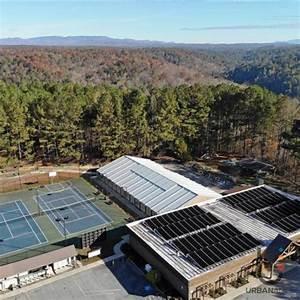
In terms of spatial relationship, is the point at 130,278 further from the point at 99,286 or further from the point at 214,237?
the point at 214,237

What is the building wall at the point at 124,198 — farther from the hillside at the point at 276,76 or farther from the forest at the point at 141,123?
the hillside at the point at 276,76

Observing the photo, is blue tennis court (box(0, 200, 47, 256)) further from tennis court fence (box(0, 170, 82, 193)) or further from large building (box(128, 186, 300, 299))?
large building (box(128, 186, 300, 299))

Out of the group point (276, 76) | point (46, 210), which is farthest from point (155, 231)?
point (276, 76)

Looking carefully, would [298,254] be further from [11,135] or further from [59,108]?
[11,135]

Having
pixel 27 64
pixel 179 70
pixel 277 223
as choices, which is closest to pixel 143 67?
pixel 179 70

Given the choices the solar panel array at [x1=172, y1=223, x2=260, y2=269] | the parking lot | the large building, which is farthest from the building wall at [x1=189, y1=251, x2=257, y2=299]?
the parking lot

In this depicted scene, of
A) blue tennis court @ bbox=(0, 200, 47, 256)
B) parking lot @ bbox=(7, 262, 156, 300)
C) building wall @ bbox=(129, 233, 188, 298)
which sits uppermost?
building wall @ bbox=(129, 233, 188, 298)
